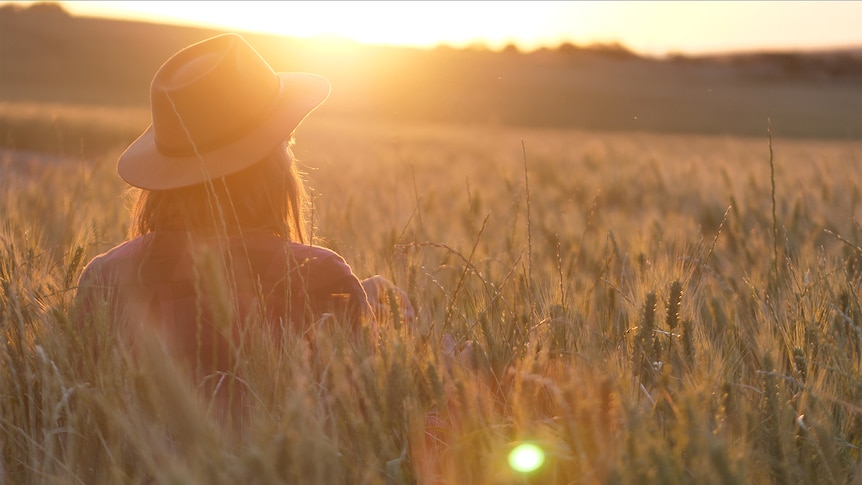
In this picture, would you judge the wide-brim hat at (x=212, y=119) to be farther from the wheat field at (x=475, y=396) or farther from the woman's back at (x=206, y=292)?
the wheat field at (x=475, y=396)

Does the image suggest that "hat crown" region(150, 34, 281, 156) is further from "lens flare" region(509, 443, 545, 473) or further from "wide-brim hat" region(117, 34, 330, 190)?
"lens flare" region(509, 443, 545, 473)

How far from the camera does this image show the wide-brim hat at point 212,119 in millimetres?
1636

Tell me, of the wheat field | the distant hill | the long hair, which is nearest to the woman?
the long hair

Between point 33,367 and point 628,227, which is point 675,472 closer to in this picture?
point 33,367

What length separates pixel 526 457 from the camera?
44.9 inches

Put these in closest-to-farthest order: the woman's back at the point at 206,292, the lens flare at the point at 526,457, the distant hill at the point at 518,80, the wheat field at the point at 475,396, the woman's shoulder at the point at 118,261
→ the wheat field at the point at 475,396, the lens flare at the point at 526,457, the woman's back at the point at 206,292, the woman's shoulder at the point at 118,261, the distant hill at the point at 518,80

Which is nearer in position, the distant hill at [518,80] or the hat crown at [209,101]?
the hat crown at [209,101]

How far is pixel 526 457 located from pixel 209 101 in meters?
0.99

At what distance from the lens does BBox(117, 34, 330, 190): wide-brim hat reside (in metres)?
1.64

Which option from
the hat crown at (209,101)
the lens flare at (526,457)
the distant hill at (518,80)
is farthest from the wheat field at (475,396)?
the distant hill at (518,80)

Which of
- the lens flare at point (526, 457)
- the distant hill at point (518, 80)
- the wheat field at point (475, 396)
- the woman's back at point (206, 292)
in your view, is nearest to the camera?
the wheat field at point (475, 396)

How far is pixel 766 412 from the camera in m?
1.27

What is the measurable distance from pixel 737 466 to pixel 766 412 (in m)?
0.37

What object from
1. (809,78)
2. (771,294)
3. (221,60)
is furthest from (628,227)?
(809,78)
